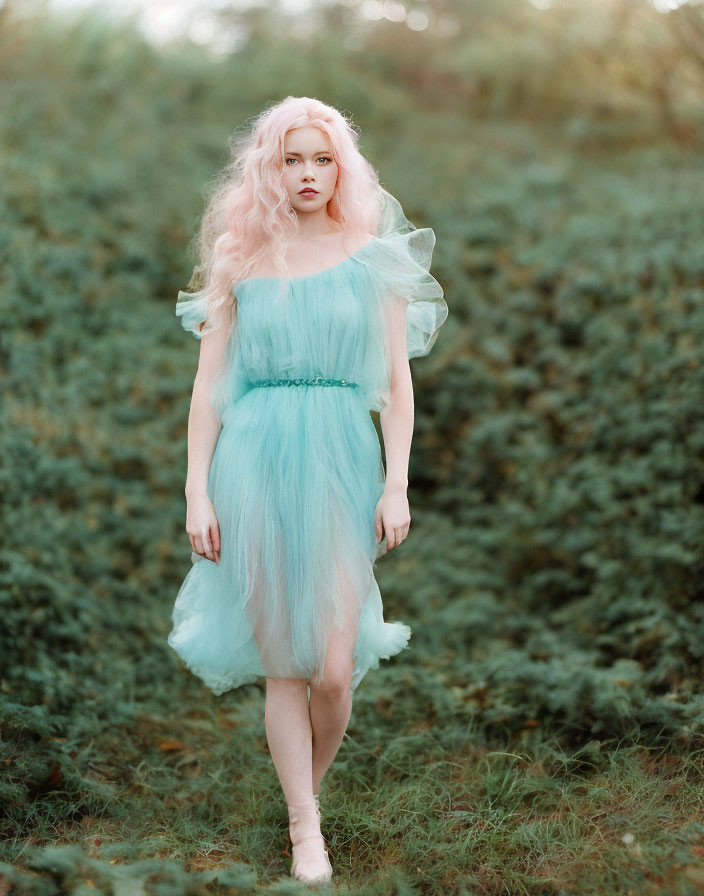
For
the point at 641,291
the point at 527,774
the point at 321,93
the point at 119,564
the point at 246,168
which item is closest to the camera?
the point at 246,168

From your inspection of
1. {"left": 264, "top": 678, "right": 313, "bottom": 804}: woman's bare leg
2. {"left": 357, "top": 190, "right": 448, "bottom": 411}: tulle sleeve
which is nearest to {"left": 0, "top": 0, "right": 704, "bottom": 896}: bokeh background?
{"left": 264, "top": 678, "right": 313, "bottom": 804}: woman's bare leg

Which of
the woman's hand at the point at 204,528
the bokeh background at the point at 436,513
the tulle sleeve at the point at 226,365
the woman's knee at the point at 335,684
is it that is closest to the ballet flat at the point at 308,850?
the bokeh background at the point at 436,513

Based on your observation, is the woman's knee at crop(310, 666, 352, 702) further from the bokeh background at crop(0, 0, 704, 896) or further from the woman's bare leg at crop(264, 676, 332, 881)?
the bokeh background at crop(0, 0, 704, 896)

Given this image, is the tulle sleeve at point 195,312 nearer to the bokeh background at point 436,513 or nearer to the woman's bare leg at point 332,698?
the bokeh background at point 436,513

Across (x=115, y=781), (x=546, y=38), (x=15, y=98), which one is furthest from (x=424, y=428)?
(x=546, y=38)

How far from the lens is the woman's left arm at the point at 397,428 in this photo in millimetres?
2623

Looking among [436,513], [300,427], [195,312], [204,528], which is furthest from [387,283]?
[436,513]

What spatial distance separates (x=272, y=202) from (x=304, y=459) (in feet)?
2.51

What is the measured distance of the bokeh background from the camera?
2.81 m

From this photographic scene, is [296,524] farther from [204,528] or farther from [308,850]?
[308,850]

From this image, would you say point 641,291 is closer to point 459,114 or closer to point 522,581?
point 522,581

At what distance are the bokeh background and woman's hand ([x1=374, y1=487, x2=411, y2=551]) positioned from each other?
95 cm

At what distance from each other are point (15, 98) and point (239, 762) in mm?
7029

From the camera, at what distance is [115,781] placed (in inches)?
126
